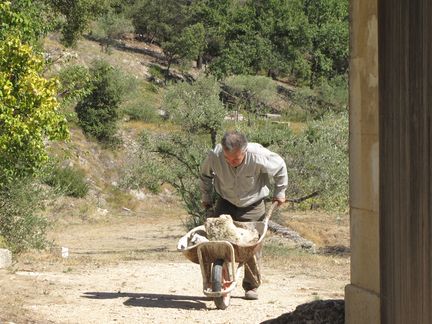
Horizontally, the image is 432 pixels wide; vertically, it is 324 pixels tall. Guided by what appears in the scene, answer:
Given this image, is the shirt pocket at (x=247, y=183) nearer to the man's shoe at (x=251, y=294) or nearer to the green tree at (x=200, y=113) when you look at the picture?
the man's shoe at (x=251, y=294)

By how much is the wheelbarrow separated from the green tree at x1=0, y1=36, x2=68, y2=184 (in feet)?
12.4

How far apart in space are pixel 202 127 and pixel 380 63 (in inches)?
604

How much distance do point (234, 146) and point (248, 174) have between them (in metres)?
0.46

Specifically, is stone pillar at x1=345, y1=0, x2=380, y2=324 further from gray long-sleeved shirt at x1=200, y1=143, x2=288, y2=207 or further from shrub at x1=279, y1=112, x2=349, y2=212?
shrub at x1=279, y1=112, x2=349, y2=212

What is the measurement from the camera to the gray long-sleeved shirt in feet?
31.0

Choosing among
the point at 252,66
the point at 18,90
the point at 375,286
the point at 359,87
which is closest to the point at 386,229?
the point at 375,286

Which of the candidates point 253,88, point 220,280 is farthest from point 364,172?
point 253,88

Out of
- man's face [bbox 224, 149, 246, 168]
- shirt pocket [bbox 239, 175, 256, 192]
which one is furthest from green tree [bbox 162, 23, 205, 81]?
man's face [bbox 224, 149, 246, 168]

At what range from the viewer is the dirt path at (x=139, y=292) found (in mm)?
8688

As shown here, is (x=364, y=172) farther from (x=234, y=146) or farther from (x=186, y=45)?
(x=186, y=45)

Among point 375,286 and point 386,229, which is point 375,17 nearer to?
point 386,229

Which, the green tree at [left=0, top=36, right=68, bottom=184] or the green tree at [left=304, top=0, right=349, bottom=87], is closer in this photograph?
the green tree at [left=0, top=36, right=68, bottom=184]

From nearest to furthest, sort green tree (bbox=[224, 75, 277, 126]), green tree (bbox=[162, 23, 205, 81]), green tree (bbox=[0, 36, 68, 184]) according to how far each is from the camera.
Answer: green tree (bbox=[0, 36, 68, 184])
green tree (bbox=[224, 75, 277, 126])
green tree (bbox=[162, 23, 205, 81])

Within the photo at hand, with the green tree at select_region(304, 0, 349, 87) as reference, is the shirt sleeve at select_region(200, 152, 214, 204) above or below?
below
